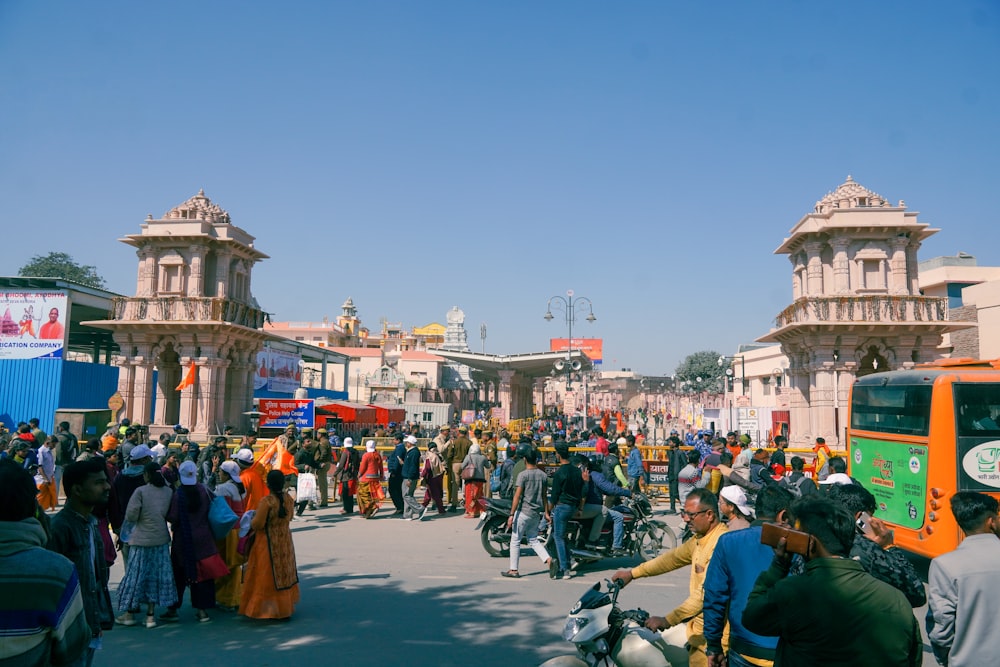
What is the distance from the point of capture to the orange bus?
8.09 m

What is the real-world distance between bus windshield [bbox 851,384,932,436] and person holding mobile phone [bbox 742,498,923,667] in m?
7.20

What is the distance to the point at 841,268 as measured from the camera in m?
25.7

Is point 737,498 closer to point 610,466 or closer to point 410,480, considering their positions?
point 610,466

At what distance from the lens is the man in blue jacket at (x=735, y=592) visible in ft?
11.0

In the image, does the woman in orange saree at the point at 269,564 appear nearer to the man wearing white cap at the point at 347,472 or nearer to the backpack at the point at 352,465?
the man wearing white cap at the point at 347,472

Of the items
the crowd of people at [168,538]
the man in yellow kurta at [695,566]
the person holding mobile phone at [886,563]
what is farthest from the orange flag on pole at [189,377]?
the person holding mobile phone at [886,563]

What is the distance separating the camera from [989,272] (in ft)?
128

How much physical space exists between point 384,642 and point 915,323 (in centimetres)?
2514

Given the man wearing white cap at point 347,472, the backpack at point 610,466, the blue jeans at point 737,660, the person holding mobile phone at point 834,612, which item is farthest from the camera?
the man wearing white cap at point 347,472

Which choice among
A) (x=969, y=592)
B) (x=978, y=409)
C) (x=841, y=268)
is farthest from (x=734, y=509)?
(x=841, y=268)

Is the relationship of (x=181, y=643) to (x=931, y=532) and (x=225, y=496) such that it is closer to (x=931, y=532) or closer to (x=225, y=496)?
(x=225, y=496)

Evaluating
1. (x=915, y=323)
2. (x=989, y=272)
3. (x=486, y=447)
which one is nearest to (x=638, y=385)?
(x=989, y=272)

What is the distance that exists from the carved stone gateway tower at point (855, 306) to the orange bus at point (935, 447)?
16.9 m

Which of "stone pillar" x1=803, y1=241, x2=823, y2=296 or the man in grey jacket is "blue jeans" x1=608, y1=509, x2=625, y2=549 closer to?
the man in grey jacket
